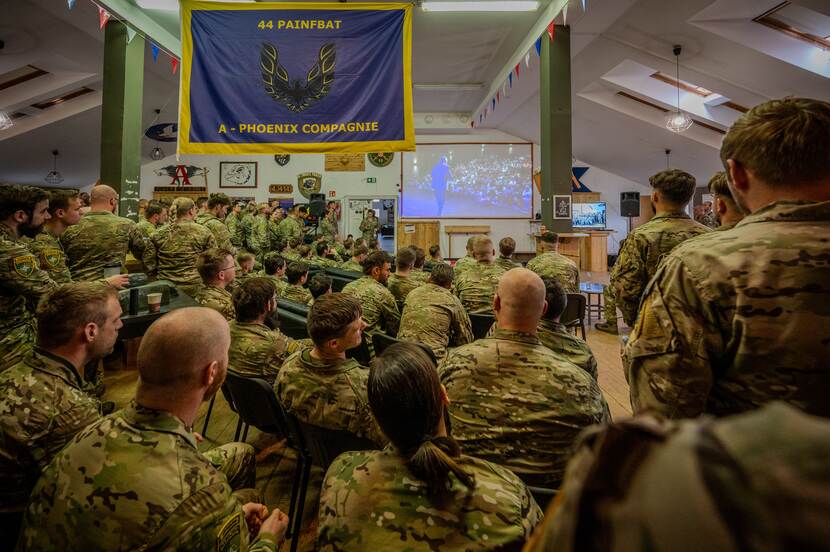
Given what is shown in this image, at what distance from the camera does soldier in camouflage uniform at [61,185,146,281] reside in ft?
11.0

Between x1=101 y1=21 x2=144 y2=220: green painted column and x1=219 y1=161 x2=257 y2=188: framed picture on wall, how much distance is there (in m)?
6.90

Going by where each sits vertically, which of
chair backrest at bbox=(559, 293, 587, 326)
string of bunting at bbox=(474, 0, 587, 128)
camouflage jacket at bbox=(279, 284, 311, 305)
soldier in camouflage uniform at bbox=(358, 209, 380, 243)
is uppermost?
string of bunting at bbox=(474, 0, 587, 128)

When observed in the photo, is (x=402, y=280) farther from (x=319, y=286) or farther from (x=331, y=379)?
(x=331, y=379)

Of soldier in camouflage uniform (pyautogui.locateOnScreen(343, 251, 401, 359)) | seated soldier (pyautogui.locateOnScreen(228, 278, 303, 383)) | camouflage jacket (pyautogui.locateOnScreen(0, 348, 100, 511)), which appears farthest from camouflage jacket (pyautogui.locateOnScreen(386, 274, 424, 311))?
camouflage jacket (pyautogui.locateOnScreen(0, 348, 100, 511))

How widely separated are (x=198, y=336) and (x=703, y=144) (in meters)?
11.2

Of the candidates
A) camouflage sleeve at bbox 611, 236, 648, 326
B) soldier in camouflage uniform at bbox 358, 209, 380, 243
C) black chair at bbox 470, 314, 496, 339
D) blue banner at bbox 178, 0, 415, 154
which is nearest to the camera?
camouflage sleeve at bbox 611, 236, 648, 326

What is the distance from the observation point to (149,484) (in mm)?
895

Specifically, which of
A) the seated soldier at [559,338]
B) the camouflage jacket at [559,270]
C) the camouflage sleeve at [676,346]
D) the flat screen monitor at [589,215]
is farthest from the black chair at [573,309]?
the flat screen monitor at [589,215]

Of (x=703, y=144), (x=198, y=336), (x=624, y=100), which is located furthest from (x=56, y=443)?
(x=703, y=144)

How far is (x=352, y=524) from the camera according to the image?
844mm

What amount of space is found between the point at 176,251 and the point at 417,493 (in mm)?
4006

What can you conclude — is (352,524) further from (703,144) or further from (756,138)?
(703,144)

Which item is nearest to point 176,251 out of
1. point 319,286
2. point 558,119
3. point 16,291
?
point 319,286

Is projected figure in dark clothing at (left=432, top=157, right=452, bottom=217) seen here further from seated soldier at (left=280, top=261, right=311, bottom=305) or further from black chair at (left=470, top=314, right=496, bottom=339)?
black chair at (left=470, top=314, right=496, bottom=339)
